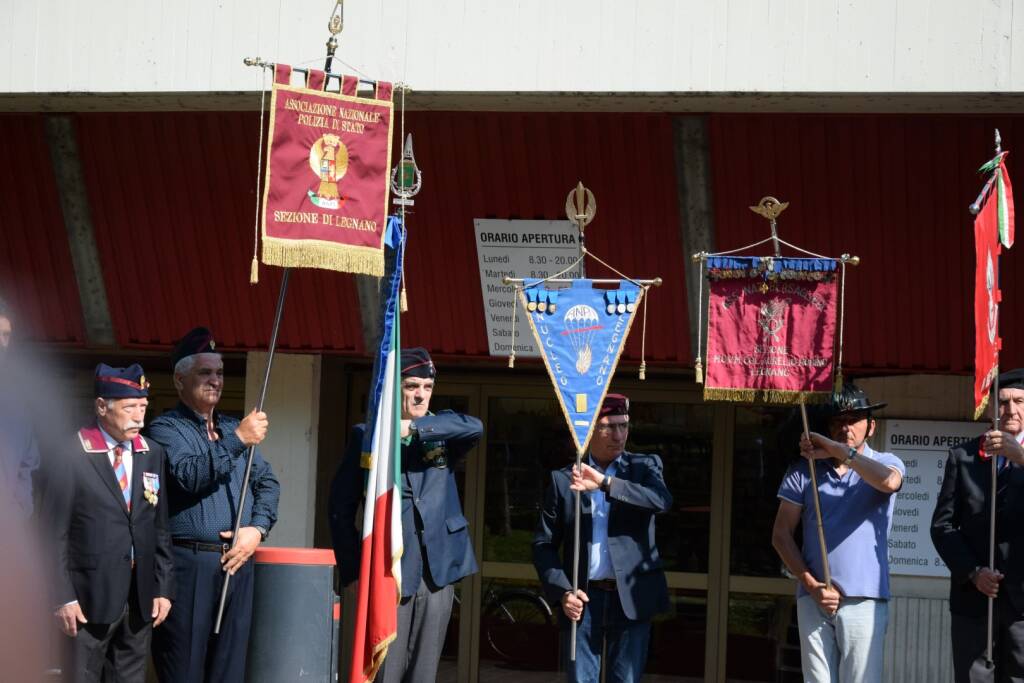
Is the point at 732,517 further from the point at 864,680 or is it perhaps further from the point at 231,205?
the point at 231,205

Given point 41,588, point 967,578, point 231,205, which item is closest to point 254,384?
point 231,205

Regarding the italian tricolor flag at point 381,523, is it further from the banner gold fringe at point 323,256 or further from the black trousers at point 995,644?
the black trousers at point 995,644

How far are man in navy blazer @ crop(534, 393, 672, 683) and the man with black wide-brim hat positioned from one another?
642mm

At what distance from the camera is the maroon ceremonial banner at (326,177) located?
19.7 feet

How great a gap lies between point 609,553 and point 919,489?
7.70 ft

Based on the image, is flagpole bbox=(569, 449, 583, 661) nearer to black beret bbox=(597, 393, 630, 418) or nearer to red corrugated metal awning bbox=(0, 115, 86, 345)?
black beret bbox=(597, 393, 630, 418)

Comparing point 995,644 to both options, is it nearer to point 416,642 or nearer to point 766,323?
point 766,323

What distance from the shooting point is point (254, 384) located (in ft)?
27.9

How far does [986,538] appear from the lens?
5887 mm

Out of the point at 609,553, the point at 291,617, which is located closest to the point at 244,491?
the point at 291,617

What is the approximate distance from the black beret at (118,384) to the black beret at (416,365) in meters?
1.18

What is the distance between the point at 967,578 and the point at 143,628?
3650 mm

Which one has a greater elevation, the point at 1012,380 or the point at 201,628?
the point at 1012,380

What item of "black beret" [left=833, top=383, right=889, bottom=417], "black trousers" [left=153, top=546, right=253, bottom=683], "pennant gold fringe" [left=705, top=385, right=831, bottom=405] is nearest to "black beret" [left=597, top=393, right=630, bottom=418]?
"pennant gold fringe" [left=705, top=385, right=831, bottom=405]
